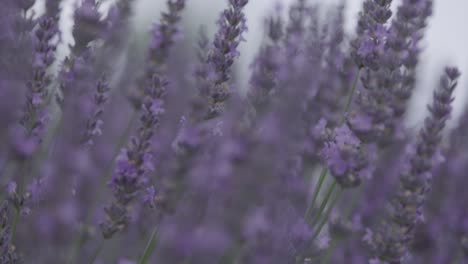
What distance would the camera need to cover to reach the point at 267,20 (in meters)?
3.64

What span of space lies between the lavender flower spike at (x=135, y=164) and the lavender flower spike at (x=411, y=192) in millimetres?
897

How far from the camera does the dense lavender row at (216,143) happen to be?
148cm

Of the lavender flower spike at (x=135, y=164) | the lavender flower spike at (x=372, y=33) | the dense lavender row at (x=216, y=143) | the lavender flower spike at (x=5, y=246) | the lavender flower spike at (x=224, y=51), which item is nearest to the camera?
the dense lavender row at (x=216, y=143)

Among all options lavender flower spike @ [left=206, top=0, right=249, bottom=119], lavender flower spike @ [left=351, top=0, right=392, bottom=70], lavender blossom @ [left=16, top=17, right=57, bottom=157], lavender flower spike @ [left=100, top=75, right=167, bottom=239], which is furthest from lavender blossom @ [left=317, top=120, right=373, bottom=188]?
lavender blossom @ [left=16, top=17, right=57, bottom=157]

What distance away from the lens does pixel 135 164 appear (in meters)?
2.06

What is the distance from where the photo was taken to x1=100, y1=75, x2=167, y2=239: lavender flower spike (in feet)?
6.71

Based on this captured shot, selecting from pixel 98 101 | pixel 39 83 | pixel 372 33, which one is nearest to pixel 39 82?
pixel 39 83

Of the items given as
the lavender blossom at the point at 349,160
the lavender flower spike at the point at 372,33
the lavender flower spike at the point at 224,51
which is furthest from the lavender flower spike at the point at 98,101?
the lavender flower spike at the point at 372,33

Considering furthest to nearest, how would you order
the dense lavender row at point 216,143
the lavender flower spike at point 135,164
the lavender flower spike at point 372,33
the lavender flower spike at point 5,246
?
the lavender flower spike at point 372,33, the lavender flower spike at point 5,246, the lavender flower spike at point 135,164, the dense lavender row at point 216,143

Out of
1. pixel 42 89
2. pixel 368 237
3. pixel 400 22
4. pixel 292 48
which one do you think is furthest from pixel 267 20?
pixel 42 89

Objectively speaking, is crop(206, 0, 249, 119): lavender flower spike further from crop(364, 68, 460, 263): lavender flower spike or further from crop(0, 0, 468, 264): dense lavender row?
crop(364, 68, 460, 263): lavender flower spike

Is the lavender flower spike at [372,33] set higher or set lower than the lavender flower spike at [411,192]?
higher

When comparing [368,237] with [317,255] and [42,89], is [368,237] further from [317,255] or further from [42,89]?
[42,89]

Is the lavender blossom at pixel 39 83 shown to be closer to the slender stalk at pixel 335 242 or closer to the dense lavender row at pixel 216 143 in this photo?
the dense lavender row at pixel 216 143
